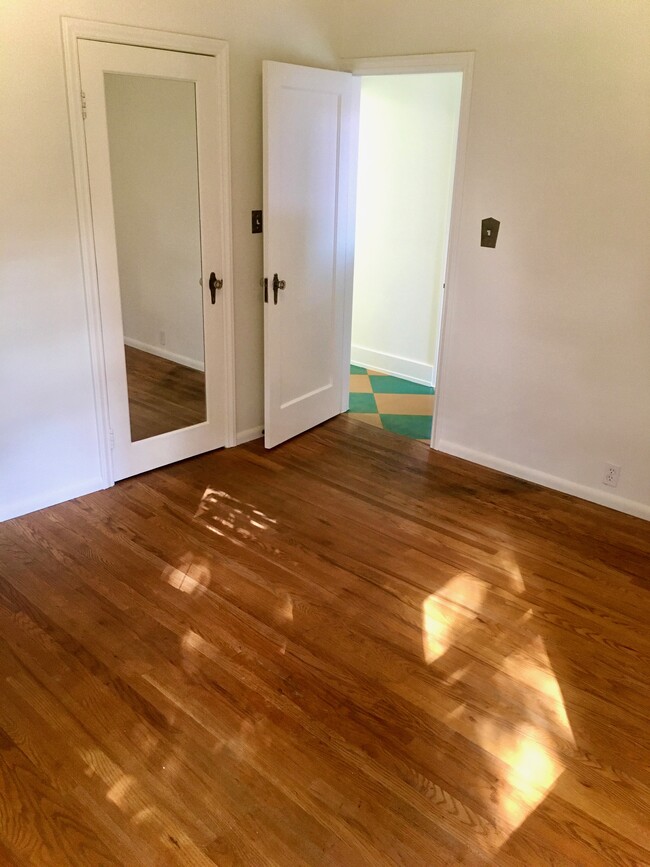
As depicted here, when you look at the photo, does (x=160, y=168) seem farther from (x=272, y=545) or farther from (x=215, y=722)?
(x=215, y=722)

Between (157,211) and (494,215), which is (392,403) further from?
(157,211)

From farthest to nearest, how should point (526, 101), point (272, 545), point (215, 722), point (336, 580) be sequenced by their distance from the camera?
point (526, 101), point (272, 545), point (336, 580), point (215, 722)

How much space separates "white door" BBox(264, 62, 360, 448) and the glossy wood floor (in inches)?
30.0

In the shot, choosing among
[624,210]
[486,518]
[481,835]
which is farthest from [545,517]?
[481,835]

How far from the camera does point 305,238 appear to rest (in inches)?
157

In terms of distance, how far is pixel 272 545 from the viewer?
3.15m

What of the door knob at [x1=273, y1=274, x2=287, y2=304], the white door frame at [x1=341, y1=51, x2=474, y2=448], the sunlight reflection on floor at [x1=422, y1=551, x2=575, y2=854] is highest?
the white door frame at [x1=341, y1=51, x2=474, y2=448]

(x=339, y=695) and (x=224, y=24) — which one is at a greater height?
(x=224, y=24)

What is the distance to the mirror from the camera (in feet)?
10.6

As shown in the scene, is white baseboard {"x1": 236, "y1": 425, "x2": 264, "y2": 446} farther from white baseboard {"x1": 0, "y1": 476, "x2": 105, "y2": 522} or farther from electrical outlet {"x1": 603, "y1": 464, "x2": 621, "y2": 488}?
electrical outlet {"x1": 603, "y1": 464, "x2": 621, "y2": 488}

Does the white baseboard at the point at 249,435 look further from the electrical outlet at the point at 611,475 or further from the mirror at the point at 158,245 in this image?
the electrical outlet at the point at 611,475

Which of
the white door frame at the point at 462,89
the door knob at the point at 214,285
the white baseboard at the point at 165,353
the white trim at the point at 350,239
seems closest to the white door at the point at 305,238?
the white trim at the point at 350,239

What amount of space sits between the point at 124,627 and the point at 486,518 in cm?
180

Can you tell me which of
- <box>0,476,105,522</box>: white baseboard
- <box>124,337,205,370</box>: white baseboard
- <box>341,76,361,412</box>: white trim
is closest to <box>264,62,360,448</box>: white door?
<box>341,76,361,412</box>: white trim
